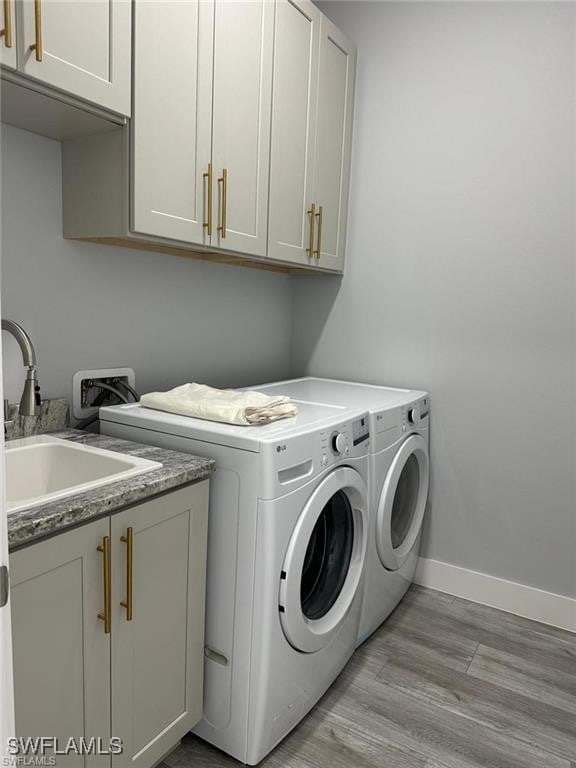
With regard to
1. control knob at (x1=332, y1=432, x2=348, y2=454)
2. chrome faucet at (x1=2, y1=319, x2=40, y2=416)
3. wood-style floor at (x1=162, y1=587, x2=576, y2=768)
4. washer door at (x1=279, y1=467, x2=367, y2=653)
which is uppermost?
chrome faucet at (x1=2, y1=319, x2=40, y2=416)

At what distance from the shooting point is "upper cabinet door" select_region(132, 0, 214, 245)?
1462mm

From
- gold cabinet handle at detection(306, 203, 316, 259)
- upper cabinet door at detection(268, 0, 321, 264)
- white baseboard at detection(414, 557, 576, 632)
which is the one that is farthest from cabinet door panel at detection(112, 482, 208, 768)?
white baseboard at detection(414, 557, 576, 632)

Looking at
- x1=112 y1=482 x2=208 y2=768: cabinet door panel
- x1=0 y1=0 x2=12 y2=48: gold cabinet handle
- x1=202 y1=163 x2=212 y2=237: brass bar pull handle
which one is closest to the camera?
x1=0 y1=0 x2=12 y2=48: gold cabinet handle

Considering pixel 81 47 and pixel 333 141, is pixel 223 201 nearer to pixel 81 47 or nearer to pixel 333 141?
pixel 81 47

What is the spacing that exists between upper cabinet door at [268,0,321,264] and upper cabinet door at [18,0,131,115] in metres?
0.69

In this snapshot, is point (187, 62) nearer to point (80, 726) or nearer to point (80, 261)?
point (80, 261)

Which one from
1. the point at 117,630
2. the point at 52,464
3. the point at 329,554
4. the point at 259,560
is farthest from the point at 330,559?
the point at 52,464

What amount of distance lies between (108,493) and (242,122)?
50.8 inches

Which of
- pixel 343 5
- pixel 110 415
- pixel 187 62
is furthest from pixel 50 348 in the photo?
pixel 343 5

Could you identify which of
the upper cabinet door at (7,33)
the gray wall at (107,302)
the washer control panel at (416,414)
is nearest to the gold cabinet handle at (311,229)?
the gray wall at (107,302)

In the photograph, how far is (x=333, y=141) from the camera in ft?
7.77

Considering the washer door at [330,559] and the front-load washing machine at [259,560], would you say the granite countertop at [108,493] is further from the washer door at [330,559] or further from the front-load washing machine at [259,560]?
the washer door at [330,559]

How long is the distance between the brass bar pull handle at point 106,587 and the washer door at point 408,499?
1.16 meters

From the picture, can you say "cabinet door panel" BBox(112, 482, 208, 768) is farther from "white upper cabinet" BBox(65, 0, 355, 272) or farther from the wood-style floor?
"white upper cabinet" BBox(65, 0, 355, 272)
